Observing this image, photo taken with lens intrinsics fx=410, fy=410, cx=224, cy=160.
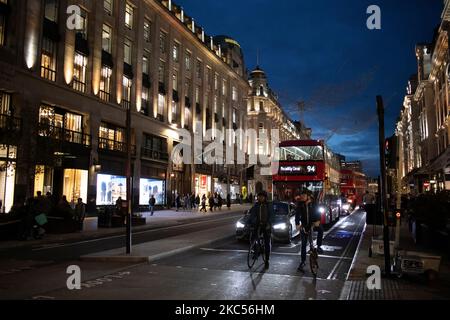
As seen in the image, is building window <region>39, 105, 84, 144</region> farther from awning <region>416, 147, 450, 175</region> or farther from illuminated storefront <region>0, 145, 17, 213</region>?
awning <region>416, 147, 450, 175</region>

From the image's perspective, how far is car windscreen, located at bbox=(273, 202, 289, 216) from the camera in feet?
53.6

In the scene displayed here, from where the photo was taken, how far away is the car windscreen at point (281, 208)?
16344 millimetres

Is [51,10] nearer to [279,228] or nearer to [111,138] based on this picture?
[111,138]

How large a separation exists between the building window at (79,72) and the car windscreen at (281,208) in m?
20.5

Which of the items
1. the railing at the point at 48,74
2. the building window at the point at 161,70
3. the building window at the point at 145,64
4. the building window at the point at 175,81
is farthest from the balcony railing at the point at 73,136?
the building window at the point at 175,81

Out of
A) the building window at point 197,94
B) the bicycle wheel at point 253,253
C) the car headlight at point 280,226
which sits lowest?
the bicycle wheel at point 253,253

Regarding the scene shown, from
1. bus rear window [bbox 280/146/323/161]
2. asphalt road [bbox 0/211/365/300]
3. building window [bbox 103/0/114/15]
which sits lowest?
asphalt road [bbox 0/211/365/300]

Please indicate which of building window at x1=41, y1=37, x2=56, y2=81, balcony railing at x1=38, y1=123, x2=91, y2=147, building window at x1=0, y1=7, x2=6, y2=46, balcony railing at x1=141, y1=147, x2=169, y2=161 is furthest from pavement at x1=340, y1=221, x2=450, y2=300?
balcony railing at x1=141, y1=147, x2=169, y2=161

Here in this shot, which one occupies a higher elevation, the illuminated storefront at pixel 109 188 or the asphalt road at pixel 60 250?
the illuminated storefront at pixel 109 188

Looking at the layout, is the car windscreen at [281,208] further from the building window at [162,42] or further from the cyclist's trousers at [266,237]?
the building window at [162,42]

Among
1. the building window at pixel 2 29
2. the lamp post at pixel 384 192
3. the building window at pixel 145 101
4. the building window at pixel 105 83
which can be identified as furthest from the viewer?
the building window at pixel 145 101

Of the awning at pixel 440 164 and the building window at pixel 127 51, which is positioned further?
the building window at pixel 127 51

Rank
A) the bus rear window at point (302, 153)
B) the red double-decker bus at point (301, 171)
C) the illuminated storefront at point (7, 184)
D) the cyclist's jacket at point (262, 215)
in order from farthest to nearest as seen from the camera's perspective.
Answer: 1. the illuminated storefront at point (7, 184)
2. the bus rear window at point (302, 153)
3. the red double-decker bus at point (301, 171)
4. the cyclist's jacket at point (262, 215)

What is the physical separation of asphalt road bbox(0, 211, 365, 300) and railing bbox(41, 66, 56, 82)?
815 inches
